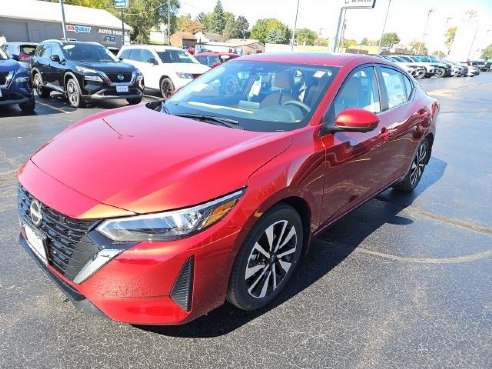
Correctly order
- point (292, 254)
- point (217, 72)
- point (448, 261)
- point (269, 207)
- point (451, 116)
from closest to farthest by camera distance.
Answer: point (269, 207), point (292, 254), point (448, 261), point (217, 72), point (451, 116)

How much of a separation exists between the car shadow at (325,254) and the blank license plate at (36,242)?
707 millimetres

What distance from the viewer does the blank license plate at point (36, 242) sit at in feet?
7.56

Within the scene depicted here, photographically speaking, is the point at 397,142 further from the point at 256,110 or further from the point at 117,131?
the point at 117,131

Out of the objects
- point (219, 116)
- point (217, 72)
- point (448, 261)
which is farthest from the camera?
point (217, 72)

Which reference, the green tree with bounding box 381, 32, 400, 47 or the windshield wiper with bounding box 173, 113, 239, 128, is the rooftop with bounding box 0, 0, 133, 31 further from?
the green tree with bounding box 381, 32, 400, 47

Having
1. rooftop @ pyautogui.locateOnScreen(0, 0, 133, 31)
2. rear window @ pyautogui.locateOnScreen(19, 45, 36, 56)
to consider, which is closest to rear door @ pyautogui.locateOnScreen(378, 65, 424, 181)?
rear window @ pyautogui.locateOnScreen(19, 45, 36, 56)

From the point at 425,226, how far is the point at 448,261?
29.6 inches

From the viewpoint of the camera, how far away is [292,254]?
2844 mm

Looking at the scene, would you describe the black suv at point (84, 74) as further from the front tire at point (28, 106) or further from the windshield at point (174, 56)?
the windshield at point (174, 56)

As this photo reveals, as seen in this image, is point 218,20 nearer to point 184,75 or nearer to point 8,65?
point 184,75

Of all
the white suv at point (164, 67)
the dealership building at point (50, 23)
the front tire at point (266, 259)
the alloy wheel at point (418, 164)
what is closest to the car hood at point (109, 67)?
the white suv at point (164, 67)

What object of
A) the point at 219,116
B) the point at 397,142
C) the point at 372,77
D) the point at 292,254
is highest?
the point at 372,77

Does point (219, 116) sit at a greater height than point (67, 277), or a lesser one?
greater

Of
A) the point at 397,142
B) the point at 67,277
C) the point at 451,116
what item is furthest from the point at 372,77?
the point at 451,116
